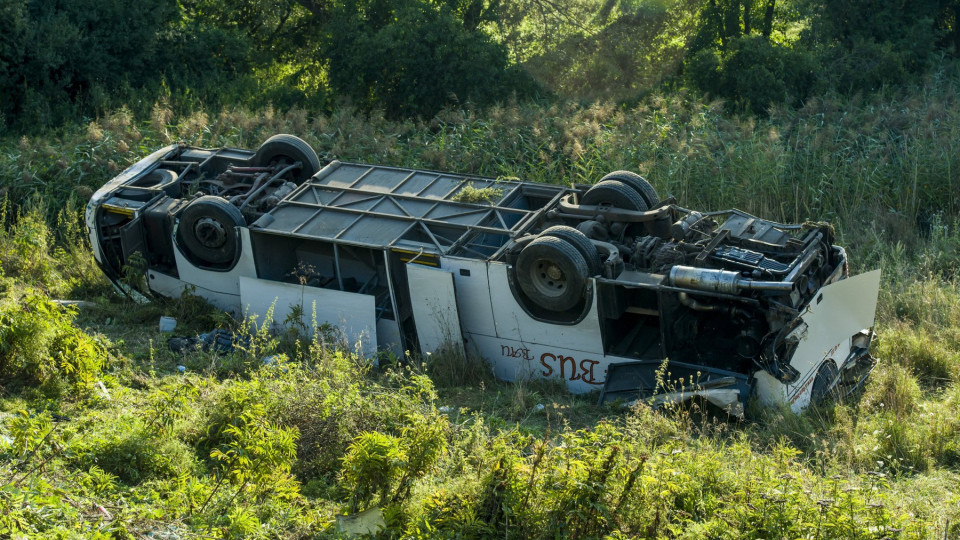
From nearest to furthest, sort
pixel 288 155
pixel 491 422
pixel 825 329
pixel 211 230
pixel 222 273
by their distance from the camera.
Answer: pixel 491 422 < pixel 825 329 < pixel 211 230 < pixel 222 273 < pixel 288 155

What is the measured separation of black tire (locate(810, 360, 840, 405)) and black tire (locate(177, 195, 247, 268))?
5529 mm

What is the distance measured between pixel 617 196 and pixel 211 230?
4018mm

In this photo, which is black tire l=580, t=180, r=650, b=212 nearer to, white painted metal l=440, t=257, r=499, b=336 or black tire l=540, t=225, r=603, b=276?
black tire l=540, t=225, r=603, b=276

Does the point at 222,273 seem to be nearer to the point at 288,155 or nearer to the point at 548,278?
the point at 288,155

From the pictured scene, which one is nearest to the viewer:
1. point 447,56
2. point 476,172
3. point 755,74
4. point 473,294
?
point 473,294

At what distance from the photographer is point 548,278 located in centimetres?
775

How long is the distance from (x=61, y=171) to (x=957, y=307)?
11.1 metres

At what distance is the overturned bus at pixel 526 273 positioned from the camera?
7.46m

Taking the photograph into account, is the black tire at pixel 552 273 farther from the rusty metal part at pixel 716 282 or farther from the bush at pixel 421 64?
the bush at pixel 421 64

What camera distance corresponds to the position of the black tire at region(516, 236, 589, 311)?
7.50m

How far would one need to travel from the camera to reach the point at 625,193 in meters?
8.63

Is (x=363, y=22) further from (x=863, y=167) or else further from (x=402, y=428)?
(x=402, y=428)

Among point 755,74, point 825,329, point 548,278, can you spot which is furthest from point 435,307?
point 755,74

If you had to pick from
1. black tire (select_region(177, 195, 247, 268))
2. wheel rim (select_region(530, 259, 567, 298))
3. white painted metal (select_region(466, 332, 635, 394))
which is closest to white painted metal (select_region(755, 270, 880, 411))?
white painted metal (select_region(466, 332, 635, 394))
